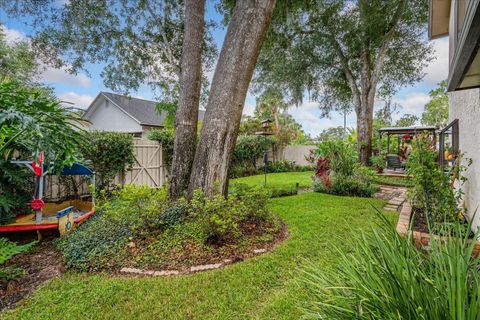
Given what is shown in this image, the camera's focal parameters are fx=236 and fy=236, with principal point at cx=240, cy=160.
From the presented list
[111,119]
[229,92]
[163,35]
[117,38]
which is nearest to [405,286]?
[229,92]

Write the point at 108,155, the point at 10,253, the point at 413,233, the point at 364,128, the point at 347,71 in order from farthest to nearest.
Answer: the point at 347,71, the point at 364,128, the point at 108,155, the point at 413,233, the point at 10,253

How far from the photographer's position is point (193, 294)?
8.73 ft

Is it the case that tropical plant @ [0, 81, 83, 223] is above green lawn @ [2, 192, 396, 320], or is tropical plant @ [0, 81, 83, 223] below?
above

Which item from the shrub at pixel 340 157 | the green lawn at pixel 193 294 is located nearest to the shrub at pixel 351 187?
the shrub at pixel 340 157

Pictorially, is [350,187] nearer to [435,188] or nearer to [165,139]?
[435,188]

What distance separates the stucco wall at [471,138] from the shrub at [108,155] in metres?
9.13

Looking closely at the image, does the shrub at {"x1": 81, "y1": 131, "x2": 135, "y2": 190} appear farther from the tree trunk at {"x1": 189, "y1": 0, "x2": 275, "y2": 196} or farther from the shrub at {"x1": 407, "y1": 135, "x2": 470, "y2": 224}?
the shrub at {"x1": 407, "y1": 135, "x2": 470, "y2": 224}

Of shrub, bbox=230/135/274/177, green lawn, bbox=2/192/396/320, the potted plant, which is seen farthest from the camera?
shrub, bbox=230/135/274/177

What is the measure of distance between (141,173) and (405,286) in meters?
Answer: 9.85

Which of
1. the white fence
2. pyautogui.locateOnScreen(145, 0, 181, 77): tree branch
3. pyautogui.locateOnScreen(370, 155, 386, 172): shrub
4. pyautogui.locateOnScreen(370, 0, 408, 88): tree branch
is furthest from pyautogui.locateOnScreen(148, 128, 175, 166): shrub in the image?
pyautogui.locateOnScreen(370, 0, 408, 88): tree branch

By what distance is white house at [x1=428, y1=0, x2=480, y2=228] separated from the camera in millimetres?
1576

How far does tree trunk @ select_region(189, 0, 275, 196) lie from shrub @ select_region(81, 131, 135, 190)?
17.1ft

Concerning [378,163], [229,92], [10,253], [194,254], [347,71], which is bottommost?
[194,254]

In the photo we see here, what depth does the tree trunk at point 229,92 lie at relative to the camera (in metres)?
4.33
